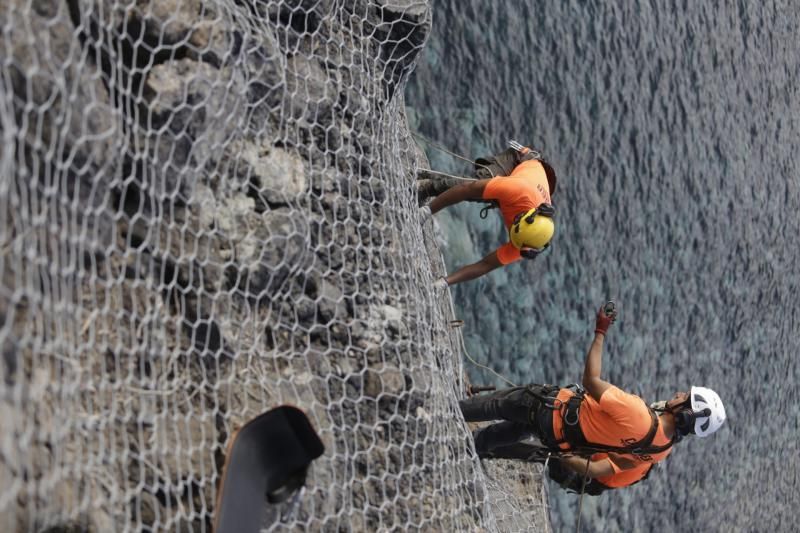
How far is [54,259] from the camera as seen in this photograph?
4.29ft

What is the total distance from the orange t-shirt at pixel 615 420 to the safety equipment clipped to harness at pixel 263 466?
1.30 metres

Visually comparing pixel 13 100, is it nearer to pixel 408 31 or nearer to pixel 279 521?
pixel 279 521

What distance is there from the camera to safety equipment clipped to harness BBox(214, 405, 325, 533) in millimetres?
1483

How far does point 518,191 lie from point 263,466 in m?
1.60

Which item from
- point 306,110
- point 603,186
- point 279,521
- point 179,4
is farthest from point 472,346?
point 179,4

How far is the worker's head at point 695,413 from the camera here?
108 inches

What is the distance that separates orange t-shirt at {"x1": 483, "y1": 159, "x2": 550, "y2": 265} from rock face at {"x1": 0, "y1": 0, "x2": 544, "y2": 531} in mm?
663

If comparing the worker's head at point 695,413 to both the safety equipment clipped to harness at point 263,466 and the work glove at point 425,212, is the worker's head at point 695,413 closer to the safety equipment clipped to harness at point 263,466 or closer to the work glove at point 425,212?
the work glove at point 425,212

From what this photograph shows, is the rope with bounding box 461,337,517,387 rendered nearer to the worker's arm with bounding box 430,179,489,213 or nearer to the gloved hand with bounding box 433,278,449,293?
the gloved hand with bounding box 433,278,449,293

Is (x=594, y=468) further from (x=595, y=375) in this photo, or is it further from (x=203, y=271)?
(x=203, y=271)

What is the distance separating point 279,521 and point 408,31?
135cm

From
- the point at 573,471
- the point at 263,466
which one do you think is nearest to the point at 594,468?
the point at 573,471

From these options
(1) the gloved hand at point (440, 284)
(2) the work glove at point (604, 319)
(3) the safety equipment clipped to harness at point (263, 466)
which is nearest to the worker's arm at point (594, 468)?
(2) the work glove at point (604, 319)

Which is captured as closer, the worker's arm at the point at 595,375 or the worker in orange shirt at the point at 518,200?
the worker's arm at the point at 595,375
